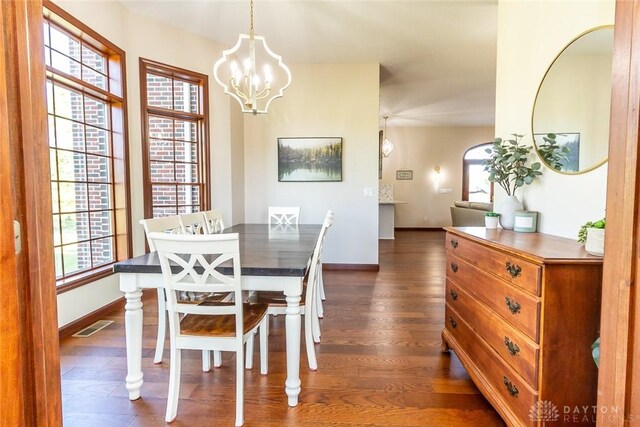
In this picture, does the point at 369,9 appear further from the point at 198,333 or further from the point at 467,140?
the point at 467,140

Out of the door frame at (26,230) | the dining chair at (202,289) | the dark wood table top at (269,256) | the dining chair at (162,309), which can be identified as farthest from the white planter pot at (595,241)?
the dining chair at (162,309)

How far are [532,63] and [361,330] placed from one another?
2.27m

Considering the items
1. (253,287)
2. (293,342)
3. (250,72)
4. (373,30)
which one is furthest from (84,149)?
(373,30)

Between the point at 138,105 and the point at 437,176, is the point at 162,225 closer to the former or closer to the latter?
the point at 138,105

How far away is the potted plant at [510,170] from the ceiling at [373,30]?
1.74m

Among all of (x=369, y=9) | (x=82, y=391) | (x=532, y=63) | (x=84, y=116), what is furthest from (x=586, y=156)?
(x=84, y=116)

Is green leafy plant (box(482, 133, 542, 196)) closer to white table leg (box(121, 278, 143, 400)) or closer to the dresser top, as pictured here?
the dresser top

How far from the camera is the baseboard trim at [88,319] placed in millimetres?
2549

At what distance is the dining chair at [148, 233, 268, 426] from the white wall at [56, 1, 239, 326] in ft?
5.03

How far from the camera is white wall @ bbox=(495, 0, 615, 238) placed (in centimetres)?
162

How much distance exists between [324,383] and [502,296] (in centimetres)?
113

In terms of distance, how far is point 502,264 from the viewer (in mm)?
1494

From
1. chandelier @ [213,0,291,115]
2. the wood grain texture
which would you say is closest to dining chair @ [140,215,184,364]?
chandelier @ [213,0,291,115]

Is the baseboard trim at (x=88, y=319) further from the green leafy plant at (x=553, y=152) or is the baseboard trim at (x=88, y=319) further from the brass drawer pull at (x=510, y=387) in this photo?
the green leafy plant at (x=553, y=152)
